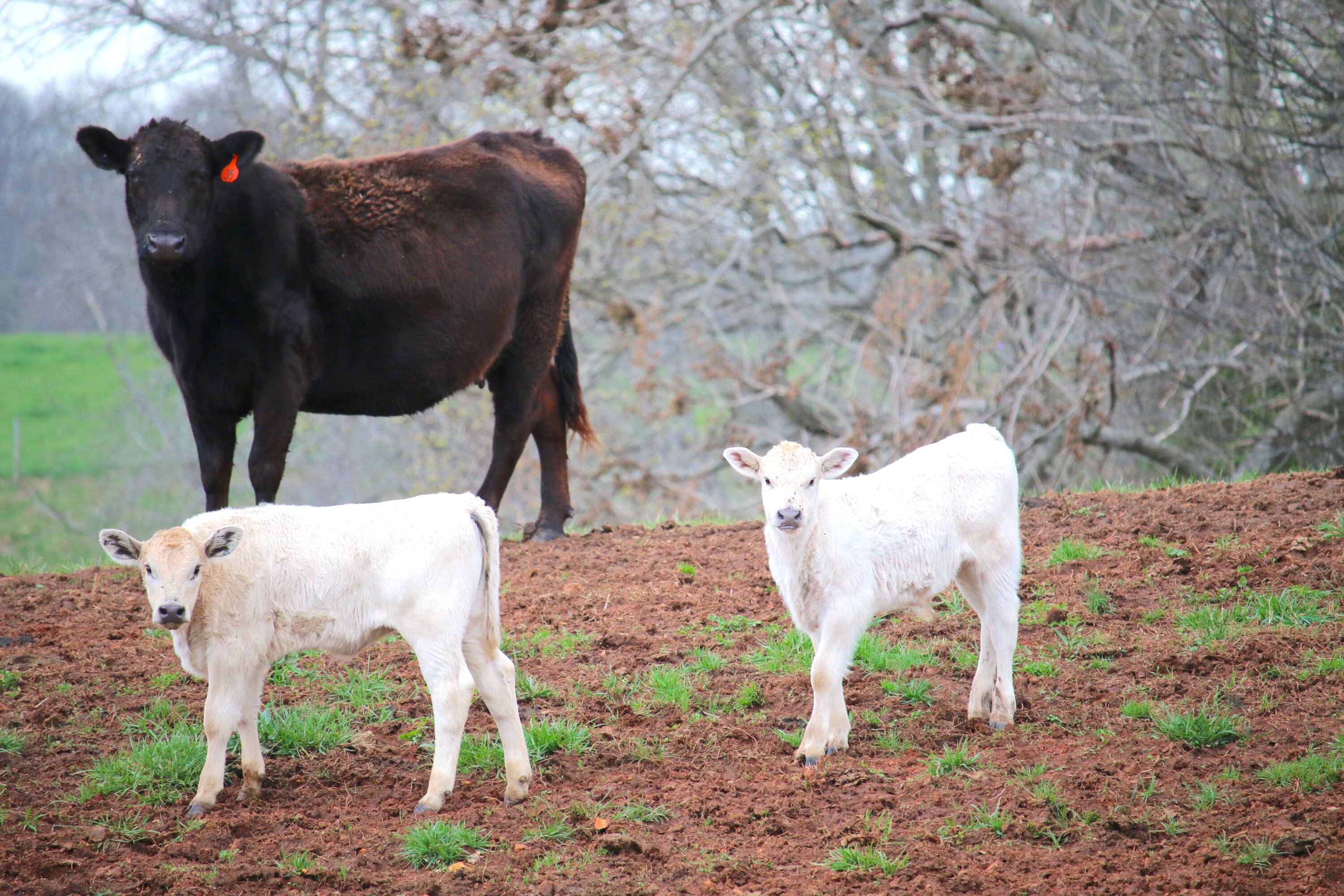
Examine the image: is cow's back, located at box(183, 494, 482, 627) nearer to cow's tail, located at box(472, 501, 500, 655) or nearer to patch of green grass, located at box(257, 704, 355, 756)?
cow's tail, located at box(472, 501, 500, 655)

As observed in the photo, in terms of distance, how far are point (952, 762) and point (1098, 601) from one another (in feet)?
7.50

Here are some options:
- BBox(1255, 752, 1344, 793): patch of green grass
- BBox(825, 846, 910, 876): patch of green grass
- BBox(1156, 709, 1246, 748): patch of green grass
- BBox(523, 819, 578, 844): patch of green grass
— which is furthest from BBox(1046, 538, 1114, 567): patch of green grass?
BBox(523, 819, 578, 844): patch of green grass

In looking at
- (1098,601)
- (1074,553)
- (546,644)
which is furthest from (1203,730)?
(546,644)

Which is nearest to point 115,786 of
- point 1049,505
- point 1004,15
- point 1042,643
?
point 1042,643

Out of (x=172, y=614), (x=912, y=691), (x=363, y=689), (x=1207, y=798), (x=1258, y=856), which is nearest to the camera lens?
(x=1258, y=856)

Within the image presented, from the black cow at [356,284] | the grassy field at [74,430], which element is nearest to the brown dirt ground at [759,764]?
the black cow at [356,284]

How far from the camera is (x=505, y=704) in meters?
5.40

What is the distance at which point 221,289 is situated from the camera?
307 inches

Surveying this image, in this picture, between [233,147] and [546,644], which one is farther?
[233,147]

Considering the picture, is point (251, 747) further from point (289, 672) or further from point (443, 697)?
point (289, 672)

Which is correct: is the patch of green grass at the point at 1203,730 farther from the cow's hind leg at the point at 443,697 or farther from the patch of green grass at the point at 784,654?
the cow's hind leg at the point at 443,697

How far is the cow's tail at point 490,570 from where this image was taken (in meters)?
5.47

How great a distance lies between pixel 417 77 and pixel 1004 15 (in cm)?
913

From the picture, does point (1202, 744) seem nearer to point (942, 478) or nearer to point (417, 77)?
point (942, 478)
